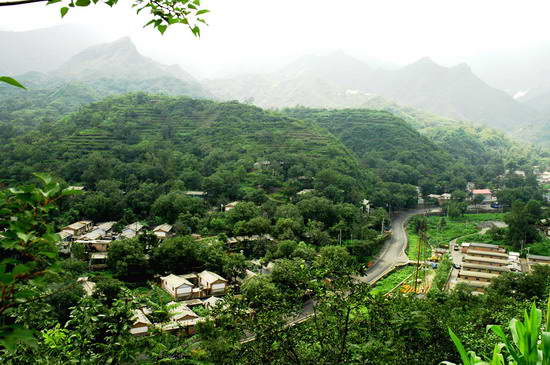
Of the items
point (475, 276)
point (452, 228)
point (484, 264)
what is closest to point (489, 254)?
point (484, 264)

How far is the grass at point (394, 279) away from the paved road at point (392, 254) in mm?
392

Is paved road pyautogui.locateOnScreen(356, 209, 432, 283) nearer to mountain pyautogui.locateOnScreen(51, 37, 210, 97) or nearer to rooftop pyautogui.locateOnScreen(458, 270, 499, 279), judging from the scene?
rooftop pyautogui.locateOnScreen(458, 270, 499, 279)

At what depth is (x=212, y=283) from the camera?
1489 centimetres

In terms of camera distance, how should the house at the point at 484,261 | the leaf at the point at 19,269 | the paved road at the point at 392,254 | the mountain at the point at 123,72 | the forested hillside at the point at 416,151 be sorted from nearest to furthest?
the leaf at the point at 19,269
the paved road at the point at 392,254
the house at the point at 484,261
the forested hillside at the point at 416,151
the mountain at the point at 123,72

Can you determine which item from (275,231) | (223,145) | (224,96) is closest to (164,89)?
(224,96)

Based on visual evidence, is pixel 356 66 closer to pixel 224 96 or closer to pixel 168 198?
pixel 224 96

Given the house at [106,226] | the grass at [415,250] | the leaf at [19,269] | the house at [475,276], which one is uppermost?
the leaf at [19,269]

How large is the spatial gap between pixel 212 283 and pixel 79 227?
9.53 m

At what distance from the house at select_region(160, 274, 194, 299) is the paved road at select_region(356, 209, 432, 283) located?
294 inches

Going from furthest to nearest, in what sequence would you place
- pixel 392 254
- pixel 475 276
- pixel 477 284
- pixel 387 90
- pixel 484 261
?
pixel 387 90 → pixel 392 254 → pixel 484 261 → pixel 475 276 → pixel 477 284

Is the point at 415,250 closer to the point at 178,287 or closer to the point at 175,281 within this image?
the point at 175,281

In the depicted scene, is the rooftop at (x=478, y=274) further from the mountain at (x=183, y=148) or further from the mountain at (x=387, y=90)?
the mountain at (x=387, y=90)

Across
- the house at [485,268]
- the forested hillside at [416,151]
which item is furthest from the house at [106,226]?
the forested hillside at [416,151]

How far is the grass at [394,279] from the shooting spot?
57.5ft
